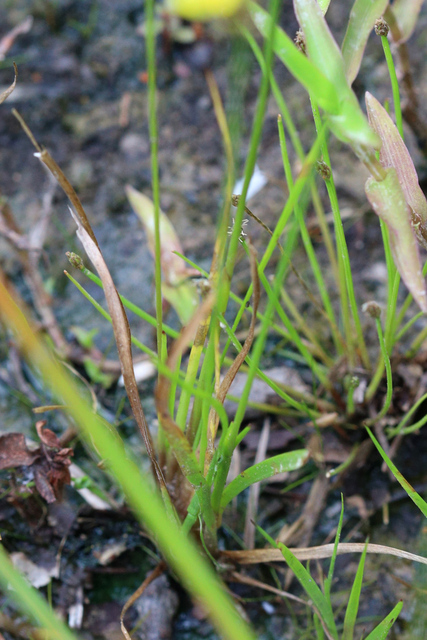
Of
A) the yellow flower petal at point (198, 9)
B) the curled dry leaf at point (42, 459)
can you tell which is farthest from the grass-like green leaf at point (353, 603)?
the yellow flower petal at point (198, 9)

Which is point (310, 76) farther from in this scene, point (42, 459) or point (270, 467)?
point (42, 459)

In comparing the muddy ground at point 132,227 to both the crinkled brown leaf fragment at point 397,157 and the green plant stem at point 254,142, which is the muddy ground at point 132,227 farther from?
the green plant stem at point 254,142

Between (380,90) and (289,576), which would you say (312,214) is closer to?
(380,90)

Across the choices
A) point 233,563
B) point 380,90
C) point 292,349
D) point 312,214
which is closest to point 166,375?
point 233,563

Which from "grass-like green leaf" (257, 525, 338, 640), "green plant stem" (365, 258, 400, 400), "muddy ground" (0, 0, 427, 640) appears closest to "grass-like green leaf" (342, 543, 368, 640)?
"grass-like green leaf" (257, 525, 338, 640)

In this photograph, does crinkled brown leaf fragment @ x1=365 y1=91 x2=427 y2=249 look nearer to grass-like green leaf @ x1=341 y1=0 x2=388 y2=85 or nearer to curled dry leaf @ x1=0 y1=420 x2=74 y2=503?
grass-like green leaf @ x1=341 y1=0 x2=388 y2=85

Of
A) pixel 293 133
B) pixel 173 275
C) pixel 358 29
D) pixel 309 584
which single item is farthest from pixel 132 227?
pixel 309 584
